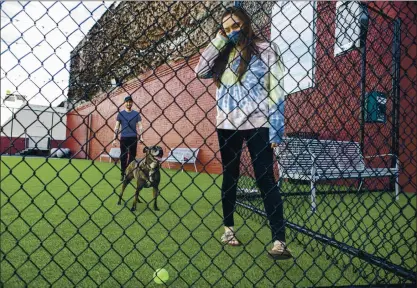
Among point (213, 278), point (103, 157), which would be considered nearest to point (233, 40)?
point (213, 278)

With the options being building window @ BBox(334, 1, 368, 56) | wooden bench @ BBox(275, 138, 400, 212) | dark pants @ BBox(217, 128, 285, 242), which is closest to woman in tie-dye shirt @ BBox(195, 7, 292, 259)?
dark pants @ BBox(217, 128, 285, 242)

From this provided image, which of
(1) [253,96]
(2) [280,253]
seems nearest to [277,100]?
(1) [253,96]

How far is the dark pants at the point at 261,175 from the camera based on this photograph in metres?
2.31

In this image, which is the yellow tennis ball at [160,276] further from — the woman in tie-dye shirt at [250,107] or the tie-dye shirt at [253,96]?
the tie-dye shirt at [253,96]

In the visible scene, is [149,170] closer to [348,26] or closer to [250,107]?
[250,107]

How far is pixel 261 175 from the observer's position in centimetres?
232

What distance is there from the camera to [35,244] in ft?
8.24

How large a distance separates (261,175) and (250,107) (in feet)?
1.58

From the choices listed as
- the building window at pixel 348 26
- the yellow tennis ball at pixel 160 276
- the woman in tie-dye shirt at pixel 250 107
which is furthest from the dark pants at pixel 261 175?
the building window at pixel 348 26

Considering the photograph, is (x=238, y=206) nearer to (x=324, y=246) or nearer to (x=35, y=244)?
(x=324, y=246)

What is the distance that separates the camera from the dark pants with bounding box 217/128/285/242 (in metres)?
2.31

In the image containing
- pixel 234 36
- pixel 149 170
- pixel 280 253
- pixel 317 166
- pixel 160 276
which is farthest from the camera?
pixel 149 170

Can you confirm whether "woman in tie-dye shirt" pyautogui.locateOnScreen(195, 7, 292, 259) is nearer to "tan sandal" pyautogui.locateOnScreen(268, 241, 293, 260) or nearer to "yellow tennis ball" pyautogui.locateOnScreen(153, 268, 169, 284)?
"tan sandal" pyautogui.locateOnScreen(268, 241, 293, 260)

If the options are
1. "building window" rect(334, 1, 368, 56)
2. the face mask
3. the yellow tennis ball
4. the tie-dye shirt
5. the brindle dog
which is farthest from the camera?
the brindle dog
